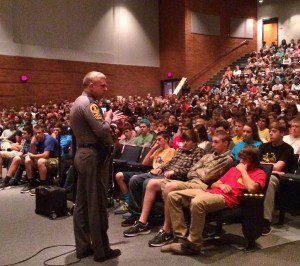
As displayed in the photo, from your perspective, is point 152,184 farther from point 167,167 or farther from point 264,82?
point 264,82

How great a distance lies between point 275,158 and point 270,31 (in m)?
18.7

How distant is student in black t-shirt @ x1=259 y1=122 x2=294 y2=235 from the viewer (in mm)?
4270

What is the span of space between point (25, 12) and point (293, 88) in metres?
10.2

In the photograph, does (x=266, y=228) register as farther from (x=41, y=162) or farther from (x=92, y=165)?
(x=41, y=162)

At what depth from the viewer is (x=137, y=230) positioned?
435 centimetres

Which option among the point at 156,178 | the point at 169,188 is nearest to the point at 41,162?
the point at 156,178

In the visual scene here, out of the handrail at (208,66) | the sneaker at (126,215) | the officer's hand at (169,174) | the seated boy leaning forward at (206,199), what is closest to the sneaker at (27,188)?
the sneaker at (126,215)

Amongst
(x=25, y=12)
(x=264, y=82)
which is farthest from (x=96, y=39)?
(x=264, y=82)

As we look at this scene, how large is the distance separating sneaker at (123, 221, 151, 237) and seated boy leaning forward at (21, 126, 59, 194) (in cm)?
283

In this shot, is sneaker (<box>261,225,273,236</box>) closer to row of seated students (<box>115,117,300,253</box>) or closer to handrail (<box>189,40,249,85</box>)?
row of seated students (<box>115,117,300,253</box>)

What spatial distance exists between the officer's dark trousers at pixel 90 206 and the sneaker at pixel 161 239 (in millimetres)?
513

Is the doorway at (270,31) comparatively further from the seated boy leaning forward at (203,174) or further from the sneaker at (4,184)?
the seated boy leaning forward at (203,174)

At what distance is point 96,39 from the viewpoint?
1783cm

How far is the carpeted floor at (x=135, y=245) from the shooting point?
3.59 metres
